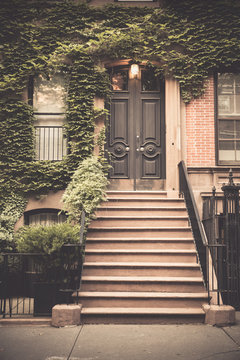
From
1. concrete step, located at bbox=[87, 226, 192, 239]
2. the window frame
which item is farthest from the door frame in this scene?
concrete step, located at bbox=[87, 226, 192, 239]

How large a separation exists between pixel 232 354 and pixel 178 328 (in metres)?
1.06

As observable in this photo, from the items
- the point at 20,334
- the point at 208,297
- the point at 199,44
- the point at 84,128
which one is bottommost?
the point at 20,334

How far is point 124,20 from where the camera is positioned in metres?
8.78

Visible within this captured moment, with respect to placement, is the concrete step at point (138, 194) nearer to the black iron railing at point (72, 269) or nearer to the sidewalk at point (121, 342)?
the black iron railing at point (72, 269)

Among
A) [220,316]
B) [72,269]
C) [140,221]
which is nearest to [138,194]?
[140,221]

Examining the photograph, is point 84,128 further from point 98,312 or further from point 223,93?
point 98,312

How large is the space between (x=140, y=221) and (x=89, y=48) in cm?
449

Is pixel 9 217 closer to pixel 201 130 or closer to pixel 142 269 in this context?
pixel 142 269

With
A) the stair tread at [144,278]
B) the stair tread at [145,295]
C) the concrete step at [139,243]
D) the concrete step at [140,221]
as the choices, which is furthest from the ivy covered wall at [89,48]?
the stair tread at [145,295]

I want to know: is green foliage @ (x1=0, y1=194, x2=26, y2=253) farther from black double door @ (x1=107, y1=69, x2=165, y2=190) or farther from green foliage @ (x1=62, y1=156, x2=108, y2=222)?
black double door @ (x1=107, y1=69, x2=165, y2=190)

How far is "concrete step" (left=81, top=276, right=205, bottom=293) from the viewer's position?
585 centimetres

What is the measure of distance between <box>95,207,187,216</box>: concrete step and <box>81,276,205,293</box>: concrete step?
1.87m

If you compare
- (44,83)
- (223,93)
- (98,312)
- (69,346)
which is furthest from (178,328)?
(44,83)

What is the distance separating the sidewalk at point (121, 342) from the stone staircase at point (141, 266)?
0.25 metres
